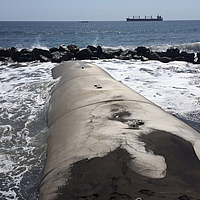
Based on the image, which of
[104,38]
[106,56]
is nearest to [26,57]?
[106,56]

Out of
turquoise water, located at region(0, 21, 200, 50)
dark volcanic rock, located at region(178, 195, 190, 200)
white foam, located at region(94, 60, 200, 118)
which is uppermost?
turquoise water, located at region(0, 21, 200, 50)

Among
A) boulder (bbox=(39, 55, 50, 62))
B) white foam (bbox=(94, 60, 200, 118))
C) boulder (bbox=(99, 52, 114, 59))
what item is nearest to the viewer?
white foam (bbox=(94, 60, 200, 118))

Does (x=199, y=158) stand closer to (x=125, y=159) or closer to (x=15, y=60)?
(x=125, y=159)

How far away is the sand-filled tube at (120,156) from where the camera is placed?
6.79ft

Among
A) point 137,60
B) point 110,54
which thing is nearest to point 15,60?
point 110,54

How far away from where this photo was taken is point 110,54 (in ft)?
47.6

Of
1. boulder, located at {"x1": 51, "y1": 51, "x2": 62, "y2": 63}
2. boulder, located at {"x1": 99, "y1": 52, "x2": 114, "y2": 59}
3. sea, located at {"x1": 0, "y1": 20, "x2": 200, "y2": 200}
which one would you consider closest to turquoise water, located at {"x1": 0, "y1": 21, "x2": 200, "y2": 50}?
boulder, located at {"x1": 99, "y1": 52, "x2": 114, "y2": 59}

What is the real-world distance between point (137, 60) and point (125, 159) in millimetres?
11868

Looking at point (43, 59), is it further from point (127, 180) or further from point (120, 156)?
point (127, 180)

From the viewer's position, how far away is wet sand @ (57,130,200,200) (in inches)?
78.7

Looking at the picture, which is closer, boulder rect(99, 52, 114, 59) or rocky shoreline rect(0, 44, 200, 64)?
rocky shoreline rect(0, 44, 200, 64)

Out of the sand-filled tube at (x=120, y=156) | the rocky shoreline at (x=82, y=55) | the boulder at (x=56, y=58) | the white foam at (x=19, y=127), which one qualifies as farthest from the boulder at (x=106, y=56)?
the sand-filled tube at (x=120, y=156)

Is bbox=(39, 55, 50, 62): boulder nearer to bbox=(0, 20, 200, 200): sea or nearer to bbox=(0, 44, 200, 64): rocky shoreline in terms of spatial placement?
bbox=(0, 44, 200, 64): rocky shoreline

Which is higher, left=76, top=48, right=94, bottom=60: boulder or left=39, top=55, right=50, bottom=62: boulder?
left=76, top=48, right=94, bottom=60: boulder
